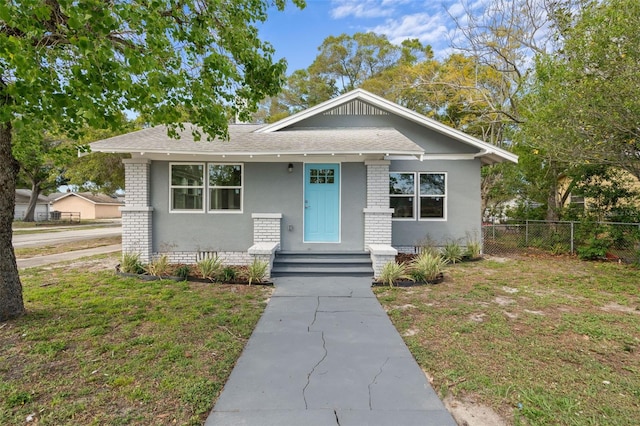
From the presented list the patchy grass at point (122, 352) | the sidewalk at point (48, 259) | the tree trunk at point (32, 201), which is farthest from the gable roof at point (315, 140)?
the tree trunk at point (32, 201)

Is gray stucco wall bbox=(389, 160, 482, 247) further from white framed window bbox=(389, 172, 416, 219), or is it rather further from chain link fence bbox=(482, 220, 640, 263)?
chain link fence bbox=(482, 220, 640, 263)

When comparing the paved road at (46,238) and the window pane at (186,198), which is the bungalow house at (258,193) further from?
the paved road at (46,238)

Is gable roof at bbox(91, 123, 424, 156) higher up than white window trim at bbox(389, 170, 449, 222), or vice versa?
gable roof at bbox(91, 123, 424, 156)

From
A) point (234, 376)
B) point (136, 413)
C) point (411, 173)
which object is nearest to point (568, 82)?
point (411, 173)

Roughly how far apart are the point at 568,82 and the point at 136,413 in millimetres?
9547

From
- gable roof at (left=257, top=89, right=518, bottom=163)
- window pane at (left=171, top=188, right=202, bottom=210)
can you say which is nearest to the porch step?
window pane at (left=171, top=188, right=202, bottom=210)

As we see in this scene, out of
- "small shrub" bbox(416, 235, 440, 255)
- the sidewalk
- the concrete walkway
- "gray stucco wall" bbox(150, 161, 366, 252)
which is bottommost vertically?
the concrete walkway

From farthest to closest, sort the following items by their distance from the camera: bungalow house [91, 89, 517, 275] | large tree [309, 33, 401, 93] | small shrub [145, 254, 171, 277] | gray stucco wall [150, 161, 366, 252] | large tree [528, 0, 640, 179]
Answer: large tree [309, 33, 401, 93] < gray stucco wall [150, 161, 366, 252] < bungalow house [91, 89, 517, 275] < small shrub [145, 254, 171, 277] < large tree [528, 0, 640, 179]

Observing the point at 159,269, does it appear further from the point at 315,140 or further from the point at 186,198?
the point at 315,140

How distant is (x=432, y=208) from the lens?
1018 cm

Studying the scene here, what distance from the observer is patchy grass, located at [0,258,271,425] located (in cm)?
263

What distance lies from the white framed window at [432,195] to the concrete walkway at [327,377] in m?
5.79

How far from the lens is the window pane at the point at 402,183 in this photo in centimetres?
1025

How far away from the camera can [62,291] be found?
6082 mm
